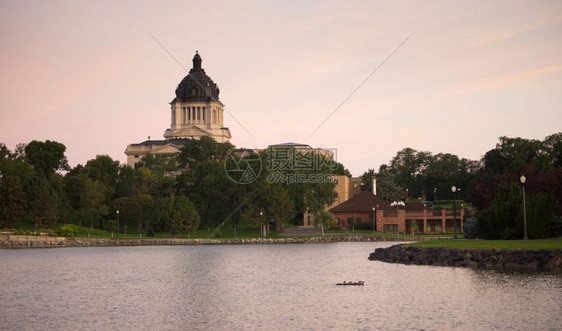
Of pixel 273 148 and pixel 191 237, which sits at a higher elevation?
pixel 273 148

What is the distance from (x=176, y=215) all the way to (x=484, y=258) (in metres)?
57.5

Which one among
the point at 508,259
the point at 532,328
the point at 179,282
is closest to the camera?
the point at 532,328

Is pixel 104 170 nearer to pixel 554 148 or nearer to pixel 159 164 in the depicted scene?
pixel 159 164

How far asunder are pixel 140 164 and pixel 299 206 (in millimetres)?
52443

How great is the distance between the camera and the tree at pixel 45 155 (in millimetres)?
124812

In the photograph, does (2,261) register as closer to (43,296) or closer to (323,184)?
(43,296)

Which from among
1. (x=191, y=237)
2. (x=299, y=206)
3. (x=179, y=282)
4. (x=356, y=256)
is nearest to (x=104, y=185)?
(x=191, y=237)

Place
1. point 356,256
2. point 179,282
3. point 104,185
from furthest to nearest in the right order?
point 104,185
point 356,256
point 179,282

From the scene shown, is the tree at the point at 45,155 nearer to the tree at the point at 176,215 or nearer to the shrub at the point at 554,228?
the tree at the point at 176,215

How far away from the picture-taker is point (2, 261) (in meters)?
59.3

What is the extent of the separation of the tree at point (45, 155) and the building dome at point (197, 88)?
222ft

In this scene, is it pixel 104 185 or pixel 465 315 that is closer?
pixel 465 315

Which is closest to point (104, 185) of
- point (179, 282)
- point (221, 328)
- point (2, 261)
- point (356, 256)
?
point (2, 261)

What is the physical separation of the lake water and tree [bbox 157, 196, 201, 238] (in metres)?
46.4
